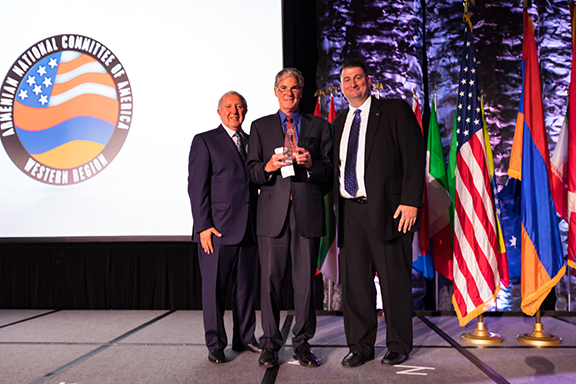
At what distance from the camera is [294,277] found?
7.90 feet

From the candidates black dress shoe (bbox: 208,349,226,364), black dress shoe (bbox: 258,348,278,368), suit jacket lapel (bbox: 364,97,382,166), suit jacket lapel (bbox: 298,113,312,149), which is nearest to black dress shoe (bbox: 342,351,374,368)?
black dress shoe (bbox: 258,348,278,368)

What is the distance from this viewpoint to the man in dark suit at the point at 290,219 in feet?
7.66

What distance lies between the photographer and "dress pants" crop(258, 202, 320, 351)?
237 centimetres

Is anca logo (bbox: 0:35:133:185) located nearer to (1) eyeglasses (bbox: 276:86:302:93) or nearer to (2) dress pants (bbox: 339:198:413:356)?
(1) eyeglasses (bbox: 276:86:302:93)

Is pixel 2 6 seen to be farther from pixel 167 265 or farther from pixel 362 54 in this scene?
pixel 362 54

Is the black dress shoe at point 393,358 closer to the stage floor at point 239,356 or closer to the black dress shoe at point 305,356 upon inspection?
the stage floor at point 239,356

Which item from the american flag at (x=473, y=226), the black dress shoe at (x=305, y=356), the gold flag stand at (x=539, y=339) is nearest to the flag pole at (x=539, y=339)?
the gold flag stand at (x=539, y=339)

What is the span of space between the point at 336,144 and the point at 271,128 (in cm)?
40

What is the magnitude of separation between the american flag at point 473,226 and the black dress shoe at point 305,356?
3.83 ft

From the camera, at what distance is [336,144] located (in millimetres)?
2535

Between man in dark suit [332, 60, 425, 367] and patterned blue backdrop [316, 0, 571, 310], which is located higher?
patterned blue backdrop [316, 0, 571, 310]

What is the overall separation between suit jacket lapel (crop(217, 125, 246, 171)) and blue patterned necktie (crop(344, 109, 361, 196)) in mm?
624

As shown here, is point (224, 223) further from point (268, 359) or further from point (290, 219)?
point (268, 359)

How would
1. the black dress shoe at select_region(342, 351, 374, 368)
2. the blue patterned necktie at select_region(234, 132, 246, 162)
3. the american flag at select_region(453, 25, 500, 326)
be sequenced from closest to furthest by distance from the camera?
the black dress shoe at select_region(342, 351, 374, 368)
the blue patterned necktie at select_region(234, 132, 246, 162)
the american flag at select_region(453, 25, 500, 326)
